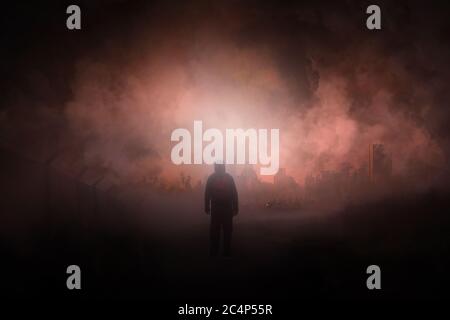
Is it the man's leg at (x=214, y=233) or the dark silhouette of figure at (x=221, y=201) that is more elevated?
the dark silhouette of figure at (x=221, y=201)

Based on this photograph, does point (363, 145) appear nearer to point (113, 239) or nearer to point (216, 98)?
point (216, 98)

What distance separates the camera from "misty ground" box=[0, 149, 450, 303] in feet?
19.0

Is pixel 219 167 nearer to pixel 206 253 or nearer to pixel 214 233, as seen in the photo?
pixel 214 233

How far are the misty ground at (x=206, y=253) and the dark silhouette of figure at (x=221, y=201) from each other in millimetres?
459

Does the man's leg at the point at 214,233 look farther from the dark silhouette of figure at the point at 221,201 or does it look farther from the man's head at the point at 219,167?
the man's head at the point at 219,167

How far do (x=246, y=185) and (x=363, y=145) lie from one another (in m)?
1.94

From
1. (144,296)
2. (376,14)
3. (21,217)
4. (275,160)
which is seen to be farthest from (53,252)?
(376,14)

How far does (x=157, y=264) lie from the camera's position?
621 cm

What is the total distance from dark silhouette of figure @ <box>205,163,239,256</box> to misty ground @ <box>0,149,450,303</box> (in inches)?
18.1

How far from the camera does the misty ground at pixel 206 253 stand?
580cm

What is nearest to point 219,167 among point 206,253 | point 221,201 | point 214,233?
point 221,201

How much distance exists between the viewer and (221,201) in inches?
233

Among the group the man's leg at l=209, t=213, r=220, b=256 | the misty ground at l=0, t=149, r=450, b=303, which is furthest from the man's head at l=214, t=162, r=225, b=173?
A: the misty ground at l=0, t=149, r=450, b=303

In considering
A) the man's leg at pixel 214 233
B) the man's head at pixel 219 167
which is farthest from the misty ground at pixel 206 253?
the man's head at pixel 219 167
